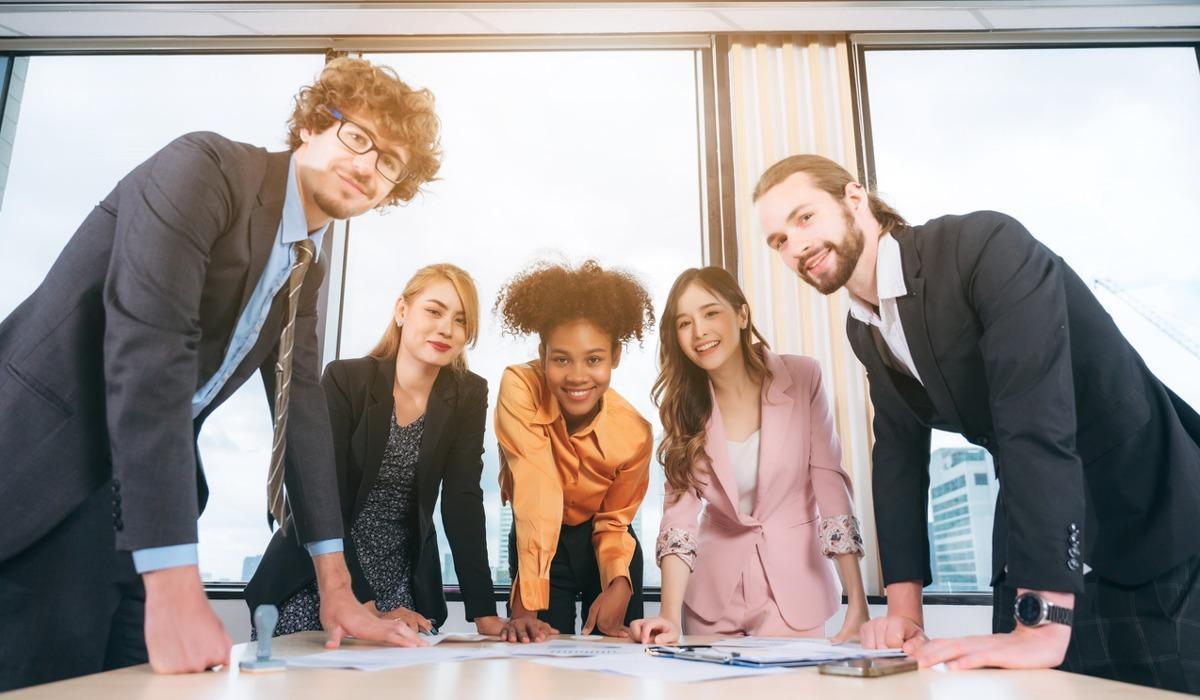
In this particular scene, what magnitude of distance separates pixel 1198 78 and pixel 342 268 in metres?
3.79

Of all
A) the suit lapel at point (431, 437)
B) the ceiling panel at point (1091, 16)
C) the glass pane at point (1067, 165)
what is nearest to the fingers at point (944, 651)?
the suit lapel at point (431, 437)

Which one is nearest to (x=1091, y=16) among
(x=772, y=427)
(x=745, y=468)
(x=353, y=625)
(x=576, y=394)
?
(x=772, y=427)

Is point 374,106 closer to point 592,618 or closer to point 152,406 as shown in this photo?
point 152,406

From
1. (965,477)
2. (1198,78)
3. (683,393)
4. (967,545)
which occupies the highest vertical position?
(1198,78)

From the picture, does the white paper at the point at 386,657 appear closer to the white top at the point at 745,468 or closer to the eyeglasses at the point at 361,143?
the eyeglasses at the point at 361,143

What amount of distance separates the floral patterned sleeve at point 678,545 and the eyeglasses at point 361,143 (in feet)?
3.53

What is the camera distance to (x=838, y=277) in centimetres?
165

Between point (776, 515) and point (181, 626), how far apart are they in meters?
1.48

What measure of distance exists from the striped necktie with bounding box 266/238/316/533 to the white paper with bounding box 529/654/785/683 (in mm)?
628

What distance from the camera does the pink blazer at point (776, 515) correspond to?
1.92 metres

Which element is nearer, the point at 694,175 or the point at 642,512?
the point at 642,512

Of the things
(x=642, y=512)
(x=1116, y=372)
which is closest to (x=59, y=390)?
(x=1116, y=372)

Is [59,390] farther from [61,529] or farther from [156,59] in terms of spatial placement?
[156,59]

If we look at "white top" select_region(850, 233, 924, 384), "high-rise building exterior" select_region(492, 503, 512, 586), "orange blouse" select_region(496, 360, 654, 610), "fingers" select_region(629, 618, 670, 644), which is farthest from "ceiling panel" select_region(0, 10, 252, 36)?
"fingers" select_region(629, 618, 670, 644)
